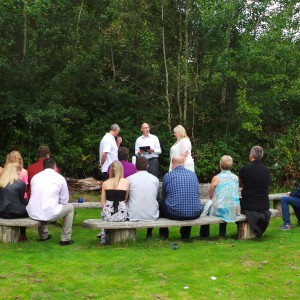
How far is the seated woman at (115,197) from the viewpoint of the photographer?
27.9 feet

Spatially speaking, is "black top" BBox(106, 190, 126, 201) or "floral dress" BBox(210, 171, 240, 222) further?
"floral dress" BBox(210, 171, 240, 222)

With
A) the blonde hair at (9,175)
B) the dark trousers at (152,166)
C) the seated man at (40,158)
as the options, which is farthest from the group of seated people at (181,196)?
the dark trousers at (152,166)

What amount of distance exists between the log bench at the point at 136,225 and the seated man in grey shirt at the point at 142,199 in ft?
0.56

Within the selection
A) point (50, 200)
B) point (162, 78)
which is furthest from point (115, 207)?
point (162, 78)

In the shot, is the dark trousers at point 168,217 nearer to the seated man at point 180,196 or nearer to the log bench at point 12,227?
the seated man at point 180,196

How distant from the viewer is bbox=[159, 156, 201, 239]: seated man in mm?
8625

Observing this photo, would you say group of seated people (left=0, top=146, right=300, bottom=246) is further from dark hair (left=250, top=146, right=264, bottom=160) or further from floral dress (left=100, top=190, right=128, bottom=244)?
dark hair (left=250, top=146, right=264, bottom=160)

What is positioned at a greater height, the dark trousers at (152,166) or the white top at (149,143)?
the white top at (149,143)

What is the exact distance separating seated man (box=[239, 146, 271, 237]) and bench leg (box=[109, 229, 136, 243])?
191cm

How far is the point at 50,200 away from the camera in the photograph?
852cm

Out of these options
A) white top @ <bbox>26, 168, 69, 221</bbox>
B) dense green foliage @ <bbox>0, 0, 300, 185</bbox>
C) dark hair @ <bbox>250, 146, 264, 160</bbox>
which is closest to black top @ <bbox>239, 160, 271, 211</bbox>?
dark hair @ <bbox>250, 146, 264, 160</bbox>

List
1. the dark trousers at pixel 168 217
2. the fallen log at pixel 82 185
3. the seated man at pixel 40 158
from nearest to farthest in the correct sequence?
the dark trousers at pixel 168 217 → the seated man at pixel 40 158 → the fallen log at pixel 82 185

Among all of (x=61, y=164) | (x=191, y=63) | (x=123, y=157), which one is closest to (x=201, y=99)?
(x=191, y=63)

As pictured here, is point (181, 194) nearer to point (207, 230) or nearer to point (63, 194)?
point (207, 230)
